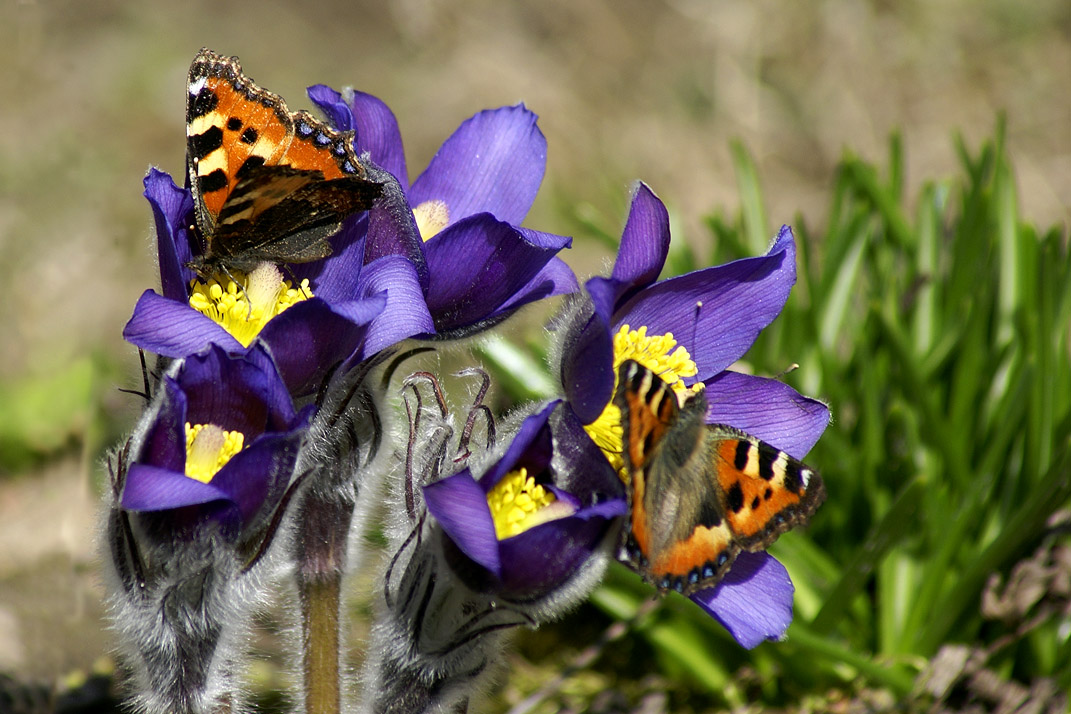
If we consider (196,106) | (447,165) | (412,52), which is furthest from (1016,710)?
(412,52)

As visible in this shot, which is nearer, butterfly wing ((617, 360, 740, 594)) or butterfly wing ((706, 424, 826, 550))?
butterfly wing ((617, 360, 740, 594))

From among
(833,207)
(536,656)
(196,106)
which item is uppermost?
(833,207)

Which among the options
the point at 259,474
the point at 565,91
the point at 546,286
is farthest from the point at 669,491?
the point at 565,91

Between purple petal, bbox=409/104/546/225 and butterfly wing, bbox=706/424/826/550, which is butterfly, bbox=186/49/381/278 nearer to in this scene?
purple petal, bbox=409/104/546/225

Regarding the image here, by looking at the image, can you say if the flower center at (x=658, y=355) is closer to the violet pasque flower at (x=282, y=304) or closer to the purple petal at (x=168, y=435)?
the violet pasque flower at (x=282, y=304)

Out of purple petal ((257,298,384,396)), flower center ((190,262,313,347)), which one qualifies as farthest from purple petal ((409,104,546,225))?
purple petal ((257,298,384,396))

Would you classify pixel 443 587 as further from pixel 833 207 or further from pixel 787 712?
pixel 833 207

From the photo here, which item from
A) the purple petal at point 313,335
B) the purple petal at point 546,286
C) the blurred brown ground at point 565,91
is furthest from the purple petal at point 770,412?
the blurred brown ground at point 565,91
